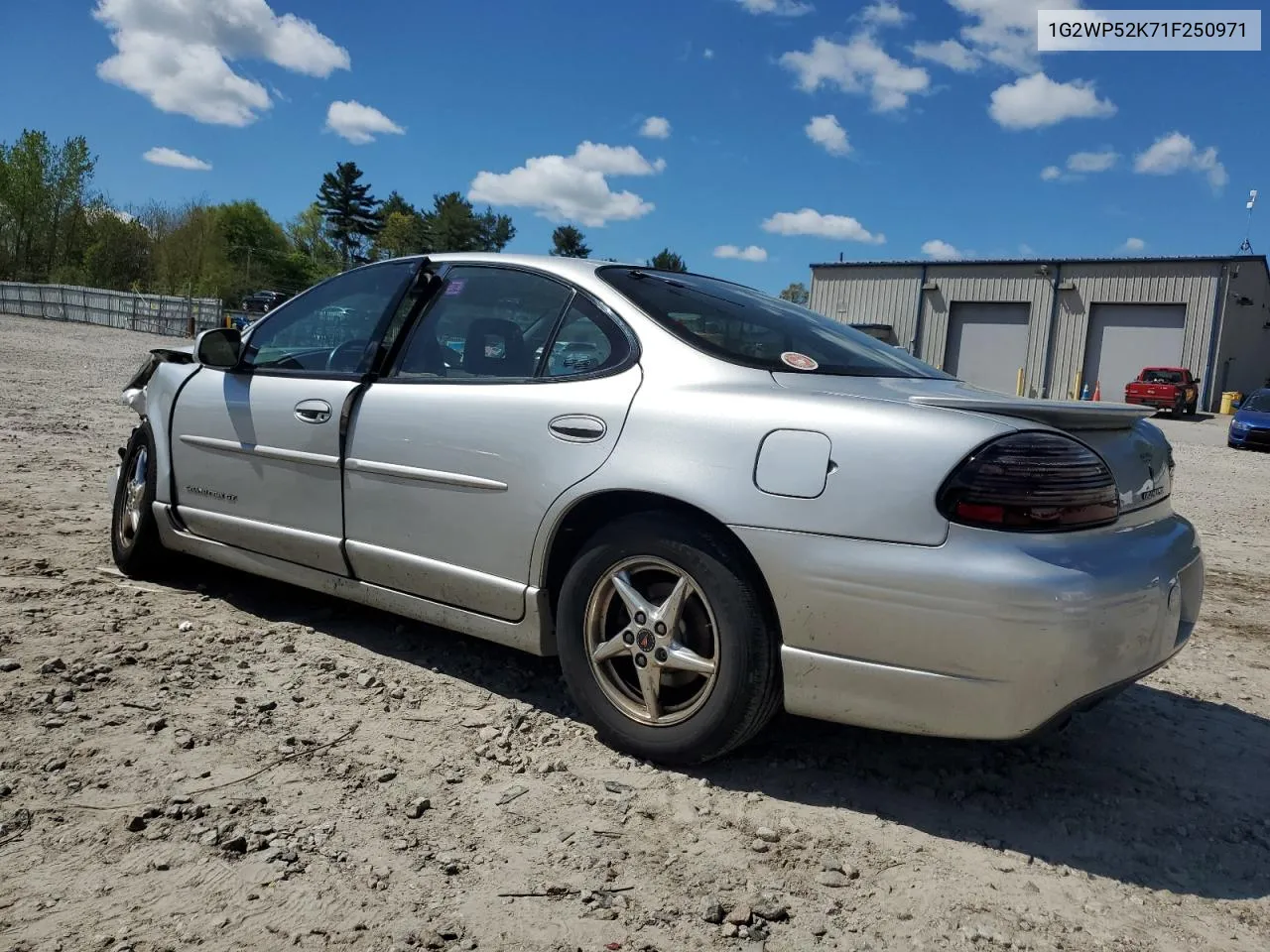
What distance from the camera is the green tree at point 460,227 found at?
73062 millimetres

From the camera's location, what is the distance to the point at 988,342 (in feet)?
127

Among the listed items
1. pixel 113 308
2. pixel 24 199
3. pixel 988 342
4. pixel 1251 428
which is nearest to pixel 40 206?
pixel 24 199

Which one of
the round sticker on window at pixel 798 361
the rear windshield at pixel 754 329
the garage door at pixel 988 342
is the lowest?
the round sticker on window at pixel 798 361

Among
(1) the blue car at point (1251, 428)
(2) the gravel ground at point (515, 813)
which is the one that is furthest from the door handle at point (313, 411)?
(1) the blue car at point (1251, 428)

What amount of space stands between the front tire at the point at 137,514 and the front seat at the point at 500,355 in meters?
1.86

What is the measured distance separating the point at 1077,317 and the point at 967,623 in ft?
126

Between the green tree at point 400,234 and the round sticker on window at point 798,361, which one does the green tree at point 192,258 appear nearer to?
the green tree at point 400,234

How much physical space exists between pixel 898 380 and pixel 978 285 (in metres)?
38.7

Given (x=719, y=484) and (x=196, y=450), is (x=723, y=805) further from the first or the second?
(x=196, y=450)

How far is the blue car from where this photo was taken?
18.0 m

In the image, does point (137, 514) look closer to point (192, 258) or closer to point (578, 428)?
point (578, 428)

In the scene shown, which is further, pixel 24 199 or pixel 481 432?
pixel 24 199

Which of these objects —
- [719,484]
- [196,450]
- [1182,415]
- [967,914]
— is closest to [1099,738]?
[967,914]

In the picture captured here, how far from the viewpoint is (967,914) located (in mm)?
2096
